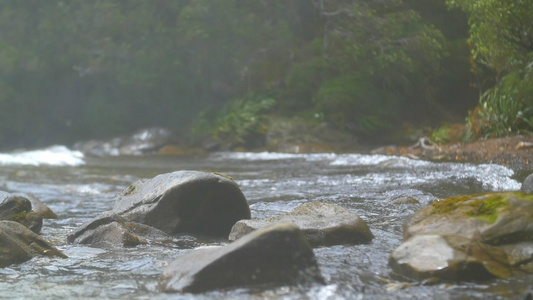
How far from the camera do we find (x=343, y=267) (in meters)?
4.88

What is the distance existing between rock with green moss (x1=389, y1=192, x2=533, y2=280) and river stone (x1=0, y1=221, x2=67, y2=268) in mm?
2873

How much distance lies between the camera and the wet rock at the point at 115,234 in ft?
20.1

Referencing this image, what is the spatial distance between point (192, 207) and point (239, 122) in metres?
14.9

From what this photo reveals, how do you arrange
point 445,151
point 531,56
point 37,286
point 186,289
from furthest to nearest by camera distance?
1. point 445,151
2. point 531,56
3. point 37,286
4. point 186,289

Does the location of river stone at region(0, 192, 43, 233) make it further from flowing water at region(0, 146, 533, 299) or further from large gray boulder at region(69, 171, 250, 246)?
large gray boulder at region(69, 171, 250, 246)

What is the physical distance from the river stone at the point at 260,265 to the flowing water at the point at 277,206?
9 centimetres

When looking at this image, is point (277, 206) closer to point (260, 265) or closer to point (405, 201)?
point (405, 201)

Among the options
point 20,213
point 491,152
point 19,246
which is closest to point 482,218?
point 19,246

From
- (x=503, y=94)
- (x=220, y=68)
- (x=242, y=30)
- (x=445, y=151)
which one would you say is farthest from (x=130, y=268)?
(x=220, y=68)

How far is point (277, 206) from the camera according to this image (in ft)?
27.6

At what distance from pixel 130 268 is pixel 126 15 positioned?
22.3 metres

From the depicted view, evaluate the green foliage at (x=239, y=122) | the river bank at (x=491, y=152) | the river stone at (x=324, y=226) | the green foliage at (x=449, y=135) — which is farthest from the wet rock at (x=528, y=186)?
A: the green foliage at (x=239, y=122)

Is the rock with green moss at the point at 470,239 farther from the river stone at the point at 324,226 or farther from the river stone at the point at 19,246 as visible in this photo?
the river stone at the point at 19,246

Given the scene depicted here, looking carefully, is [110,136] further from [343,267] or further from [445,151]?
[343,267]
